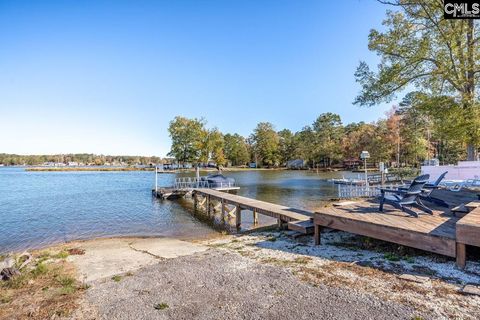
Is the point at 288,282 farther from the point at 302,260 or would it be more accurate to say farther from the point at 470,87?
the point at 470,87

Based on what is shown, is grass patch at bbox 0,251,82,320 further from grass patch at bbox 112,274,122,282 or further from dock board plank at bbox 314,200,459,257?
dock board plank at bbox 314,200,459,257

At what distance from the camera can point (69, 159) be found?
453ft

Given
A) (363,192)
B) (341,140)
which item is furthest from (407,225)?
(341,140)

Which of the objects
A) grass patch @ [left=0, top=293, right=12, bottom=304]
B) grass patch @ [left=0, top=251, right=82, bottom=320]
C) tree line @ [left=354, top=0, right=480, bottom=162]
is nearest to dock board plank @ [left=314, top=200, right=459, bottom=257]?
grass patch @ [left=0, top=251, right=82, bottom=320]

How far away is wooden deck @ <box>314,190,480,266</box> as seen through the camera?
3904 mm

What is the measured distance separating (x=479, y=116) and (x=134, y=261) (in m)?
14.6

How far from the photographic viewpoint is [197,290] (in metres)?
3.93

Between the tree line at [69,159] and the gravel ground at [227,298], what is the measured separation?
411ft

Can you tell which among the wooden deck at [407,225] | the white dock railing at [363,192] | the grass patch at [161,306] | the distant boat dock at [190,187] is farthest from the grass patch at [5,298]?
the distant boat dock at [190,187]

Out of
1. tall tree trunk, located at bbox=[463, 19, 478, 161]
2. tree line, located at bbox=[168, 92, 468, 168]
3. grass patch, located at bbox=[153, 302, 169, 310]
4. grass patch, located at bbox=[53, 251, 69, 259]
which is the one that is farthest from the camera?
tree line, located at bbox=[168, 92, 468, 168]

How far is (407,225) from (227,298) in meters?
3.40

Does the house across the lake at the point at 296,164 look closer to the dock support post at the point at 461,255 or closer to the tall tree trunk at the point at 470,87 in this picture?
the tall tree trunk at the point at 470,87

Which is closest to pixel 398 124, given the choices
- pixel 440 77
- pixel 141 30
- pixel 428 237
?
pixel 440 77

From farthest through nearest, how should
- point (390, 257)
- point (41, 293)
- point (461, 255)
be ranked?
point (390, 257) < point (41, 293) < point (461, 255)
